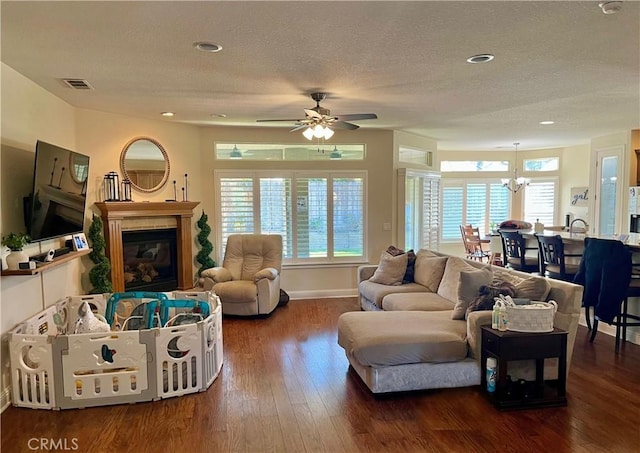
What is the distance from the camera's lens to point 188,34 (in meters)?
2.79

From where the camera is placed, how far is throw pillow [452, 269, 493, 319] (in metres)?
3.84

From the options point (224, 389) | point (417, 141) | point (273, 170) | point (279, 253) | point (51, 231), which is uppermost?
point (417, 141)

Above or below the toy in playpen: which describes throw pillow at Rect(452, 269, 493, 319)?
above

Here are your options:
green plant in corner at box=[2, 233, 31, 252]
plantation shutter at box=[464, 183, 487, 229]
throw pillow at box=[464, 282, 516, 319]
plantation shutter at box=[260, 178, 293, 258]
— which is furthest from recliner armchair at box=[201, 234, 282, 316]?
plantation shutter at box=[464, 183, 487, 229]

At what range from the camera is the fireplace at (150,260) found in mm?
5844

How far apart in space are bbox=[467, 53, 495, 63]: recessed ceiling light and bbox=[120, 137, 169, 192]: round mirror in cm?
430

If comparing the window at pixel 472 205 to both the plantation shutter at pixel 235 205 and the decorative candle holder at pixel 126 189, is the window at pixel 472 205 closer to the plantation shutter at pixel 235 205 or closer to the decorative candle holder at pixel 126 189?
the plantation shutter at pixel 235 205

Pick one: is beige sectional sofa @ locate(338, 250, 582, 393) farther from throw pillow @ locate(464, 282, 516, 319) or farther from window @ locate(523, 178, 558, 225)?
window @ locate(523, 178, 558, 225)

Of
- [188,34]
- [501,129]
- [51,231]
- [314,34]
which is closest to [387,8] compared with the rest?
[314,34]

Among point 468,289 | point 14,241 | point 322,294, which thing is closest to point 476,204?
point 322,294

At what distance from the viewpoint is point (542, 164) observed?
10375mm

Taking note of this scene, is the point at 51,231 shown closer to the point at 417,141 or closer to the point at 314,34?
the point at 314,34

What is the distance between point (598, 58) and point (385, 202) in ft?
12.9

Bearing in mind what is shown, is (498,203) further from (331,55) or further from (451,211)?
(331,55)
